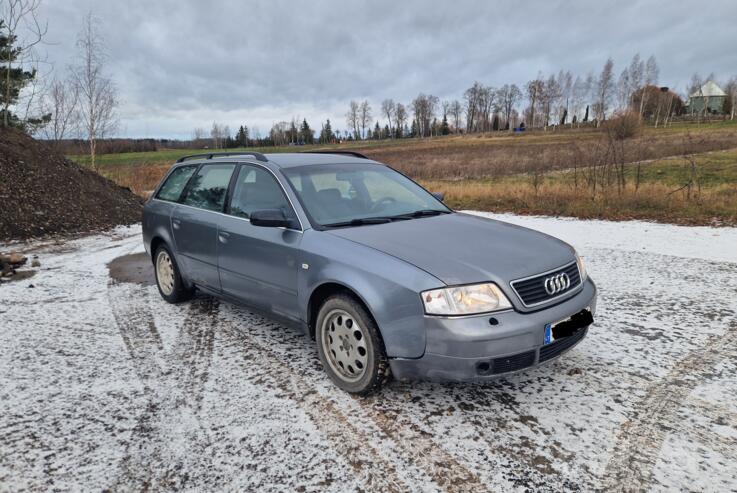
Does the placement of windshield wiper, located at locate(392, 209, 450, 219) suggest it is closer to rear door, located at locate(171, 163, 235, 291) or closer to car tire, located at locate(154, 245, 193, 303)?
rear door, located at locate(171, 163, 235, 291)

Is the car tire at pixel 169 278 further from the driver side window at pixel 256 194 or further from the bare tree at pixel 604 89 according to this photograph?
the bare tree at pixel 604 89

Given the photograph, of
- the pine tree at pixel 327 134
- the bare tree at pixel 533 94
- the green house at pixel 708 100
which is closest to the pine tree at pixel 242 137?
the pine tree at pixel 327 134

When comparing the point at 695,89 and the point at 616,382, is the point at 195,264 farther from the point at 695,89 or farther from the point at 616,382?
the point at 695,89

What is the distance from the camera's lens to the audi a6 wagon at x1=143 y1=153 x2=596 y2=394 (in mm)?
2650

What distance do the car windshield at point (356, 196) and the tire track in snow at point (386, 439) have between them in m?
1.21

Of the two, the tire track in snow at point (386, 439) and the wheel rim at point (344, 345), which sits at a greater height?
the wheel rim at point (344, 345)

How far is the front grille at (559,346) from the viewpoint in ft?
9.23

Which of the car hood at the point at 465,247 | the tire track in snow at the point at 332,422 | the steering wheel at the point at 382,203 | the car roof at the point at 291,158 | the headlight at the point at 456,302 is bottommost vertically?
the tire track in snow at the point at 332,422

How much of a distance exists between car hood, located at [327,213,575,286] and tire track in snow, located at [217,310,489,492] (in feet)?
3.09

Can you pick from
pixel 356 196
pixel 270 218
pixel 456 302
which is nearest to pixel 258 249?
pixel 270 218

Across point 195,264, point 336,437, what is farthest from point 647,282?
point 195,264

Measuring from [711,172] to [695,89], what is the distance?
94.6 meters

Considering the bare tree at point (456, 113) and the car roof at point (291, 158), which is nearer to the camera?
the car roof at point (291, 158)

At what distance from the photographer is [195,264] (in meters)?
4.62
